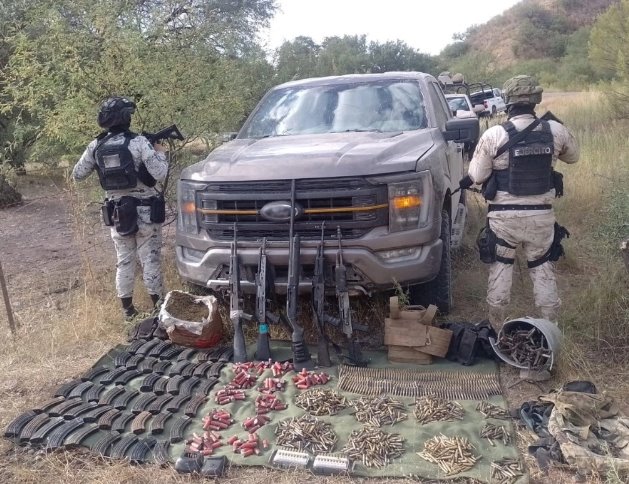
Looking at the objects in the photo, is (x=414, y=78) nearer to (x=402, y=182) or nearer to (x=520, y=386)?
(x=402, y=182)

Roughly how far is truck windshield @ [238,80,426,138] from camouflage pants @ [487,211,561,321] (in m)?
1.25

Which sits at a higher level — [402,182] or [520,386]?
[402,182]

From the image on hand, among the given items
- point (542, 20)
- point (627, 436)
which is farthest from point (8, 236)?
point (542, 20)

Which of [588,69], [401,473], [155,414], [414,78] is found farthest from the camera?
[588,69]

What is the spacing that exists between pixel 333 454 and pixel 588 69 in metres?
38.2

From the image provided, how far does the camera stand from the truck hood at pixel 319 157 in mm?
4199

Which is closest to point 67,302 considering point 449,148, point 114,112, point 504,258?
point 114,112

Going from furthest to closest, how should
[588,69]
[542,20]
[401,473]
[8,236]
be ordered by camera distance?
[542,20]
[588,69]
[8,236]
[401,473]

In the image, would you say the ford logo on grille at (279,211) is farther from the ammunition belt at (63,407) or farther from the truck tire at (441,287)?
the ammunition belt at (63,407)

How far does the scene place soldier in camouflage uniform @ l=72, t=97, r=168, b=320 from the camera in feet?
16.4

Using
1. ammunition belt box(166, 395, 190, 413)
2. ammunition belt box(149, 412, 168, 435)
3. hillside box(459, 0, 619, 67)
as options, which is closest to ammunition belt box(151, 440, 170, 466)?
ammunition belt box(149, 412, 168, 435)

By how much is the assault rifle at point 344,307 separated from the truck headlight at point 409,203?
40cm

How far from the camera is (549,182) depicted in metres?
4.33

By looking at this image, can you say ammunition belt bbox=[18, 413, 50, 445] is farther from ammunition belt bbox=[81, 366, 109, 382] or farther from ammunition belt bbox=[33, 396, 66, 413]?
ammunition belt bbox=[81, 366, 109, 382]
